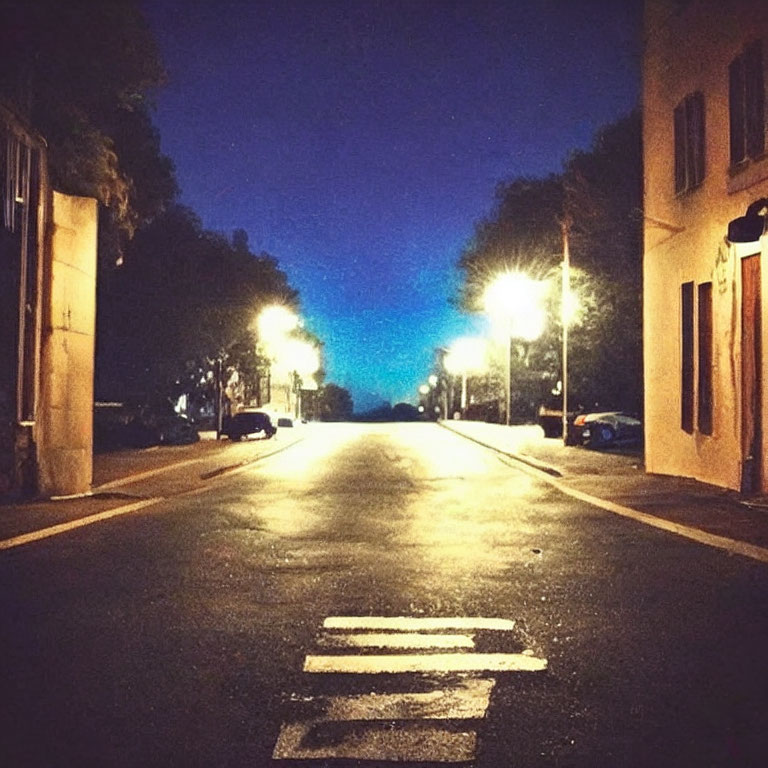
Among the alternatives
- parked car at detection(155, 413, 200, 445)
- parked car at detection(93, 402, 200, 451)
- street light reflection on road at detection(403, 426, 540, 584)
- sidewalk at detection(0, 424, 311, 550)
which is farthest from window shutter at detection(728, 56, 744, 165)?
parked car at detection(155, 413, 200, 445)

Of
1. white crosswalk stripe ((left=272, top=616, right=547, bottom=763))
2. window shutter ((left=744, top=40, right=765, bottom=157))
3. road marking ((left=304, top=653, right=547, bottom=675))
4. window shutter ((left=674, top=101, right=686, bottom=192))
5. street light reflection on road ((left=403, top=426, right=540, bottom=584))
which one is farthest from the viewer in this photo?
window shutter ((left=674, top=101, right=686, bottom=192))

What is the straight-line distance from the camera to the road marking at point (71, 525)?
11445mm

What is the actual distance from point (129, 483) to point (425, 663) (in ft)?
48.7

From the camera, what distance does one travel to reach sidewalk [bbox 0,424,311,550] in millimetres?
13273

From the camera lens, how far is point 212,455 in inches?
1193

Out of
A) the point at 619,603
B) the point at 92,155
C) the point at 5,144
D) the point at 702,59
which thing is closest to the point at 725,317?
the point at 702,59

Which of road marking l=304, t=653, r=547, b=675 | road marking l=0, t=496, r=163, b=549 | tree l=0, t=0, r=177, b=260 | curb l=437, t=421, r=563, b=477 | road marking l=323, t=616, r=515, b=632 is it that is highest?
tree l=0, t=0, r=177, b=260

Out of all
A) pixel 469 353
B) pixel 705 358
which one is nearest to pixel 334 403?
pixel 469 353

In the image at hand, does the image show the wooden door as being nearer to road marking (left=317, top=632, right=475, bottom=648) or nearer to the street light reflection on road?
the street light reflection on road

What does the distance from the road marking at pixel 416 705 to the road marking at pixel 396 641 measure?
938 mm

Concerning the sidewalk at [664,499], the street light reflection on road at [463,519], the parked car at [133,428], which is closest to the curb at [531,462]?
the sidewalk at [664,499]

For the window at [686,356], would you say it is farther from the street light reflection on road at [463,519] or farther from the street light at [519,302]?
the street light at [519,302]

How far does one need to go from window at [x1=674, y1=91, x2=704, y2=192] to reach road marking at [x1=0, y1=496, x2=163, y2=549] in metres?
11.3

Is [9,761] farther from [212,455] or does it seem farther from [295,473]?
[212,455]
